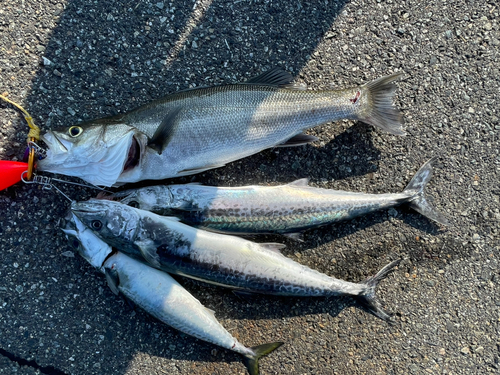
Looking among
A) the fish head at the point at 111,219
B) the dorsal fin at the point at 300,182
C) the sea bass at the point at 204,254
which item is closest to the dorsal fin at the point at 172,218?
the sea bass at the point at 204,254

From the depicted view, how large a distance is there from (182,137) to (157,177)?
0.47 metres

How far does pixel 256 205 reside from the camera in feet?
10.6

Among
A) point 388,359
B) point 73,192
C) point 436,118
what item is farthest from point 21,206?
point 436,118

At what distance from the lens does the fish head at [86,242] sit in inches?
125

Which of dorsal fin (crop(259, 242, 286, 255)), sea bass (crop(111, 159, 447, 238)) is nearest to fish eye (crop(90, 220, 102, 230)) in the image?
sea bass (crop(111, 159, 447, 238))

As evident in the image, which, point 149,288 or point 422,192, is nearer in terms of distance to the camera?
point 149,288

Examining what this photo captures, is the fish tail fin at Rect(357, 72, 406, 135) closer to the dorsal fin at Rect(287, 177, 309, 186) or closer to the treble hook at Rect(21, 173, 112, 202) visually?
the dorsal fin at Rect(287, 177, 309, 186)

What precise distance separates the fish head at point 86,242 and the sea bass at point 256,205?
43 centimetres

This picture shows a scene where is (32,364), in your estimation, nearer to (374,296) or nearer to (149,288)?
(149,288)

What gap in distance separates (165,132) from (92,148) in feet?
2.19

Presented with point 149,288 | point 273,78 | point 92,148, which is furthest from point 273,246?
point 92,148

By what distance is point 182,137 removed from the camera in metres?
3.04

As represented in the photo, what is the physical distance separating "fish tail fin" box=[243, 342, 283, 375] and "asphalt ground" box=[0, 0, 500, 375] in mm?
97

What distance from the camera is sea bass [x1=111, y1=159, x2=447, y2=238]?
316 cm
